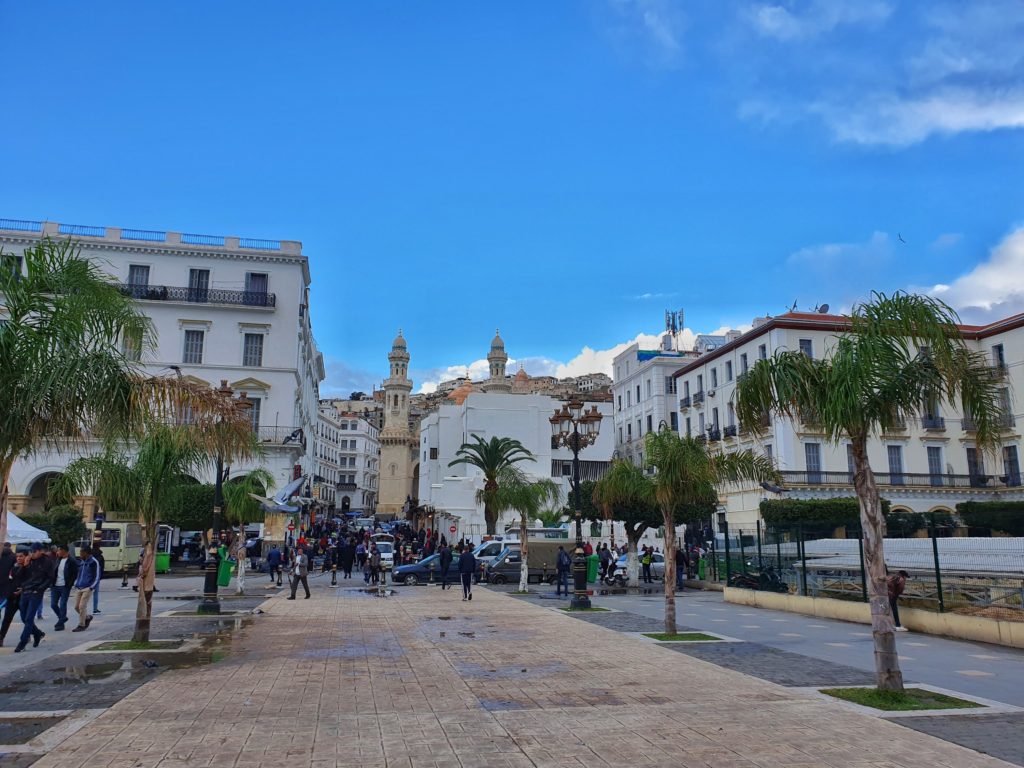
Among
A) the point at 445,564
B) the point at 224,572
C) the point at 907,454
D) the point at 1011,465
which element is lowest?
the point at 224,572

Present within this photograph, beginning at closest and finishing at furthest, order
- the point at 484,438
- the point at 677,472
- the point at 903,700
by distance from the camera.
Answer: the point at 903,700 → the point at 677,472 → the point at 484,438

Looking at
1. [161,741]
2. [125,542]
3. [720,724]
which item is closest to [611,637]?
[720,724]

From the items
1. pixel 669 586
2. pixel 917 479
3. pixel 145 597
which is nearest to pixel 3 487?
pixel 145 597

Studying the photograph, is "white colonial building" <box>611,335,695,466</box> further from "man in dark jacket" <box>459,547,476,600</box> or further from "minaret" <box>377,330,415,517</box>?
"minaret" <box>377,330,415,517</box>

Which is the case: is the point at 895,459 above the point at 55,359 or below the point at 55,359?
above

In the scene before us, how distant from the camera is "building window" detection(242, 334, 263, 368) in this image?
44.8m

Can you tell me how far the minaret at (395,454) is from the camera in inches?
4262

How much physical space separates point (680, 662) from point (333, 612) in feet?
34.1

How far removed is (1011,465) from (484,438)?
123ft

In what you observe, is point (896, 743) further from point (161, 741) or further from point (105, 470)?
point (105, 470)

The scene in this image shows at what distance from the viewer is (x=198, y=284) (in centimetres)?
4497

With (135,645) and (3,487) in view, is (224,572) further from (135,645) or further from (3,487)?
(3,487)

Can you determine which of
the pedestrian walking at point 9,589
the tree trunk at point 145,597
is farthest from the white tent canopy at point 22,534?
the tree trunk at point 145,597

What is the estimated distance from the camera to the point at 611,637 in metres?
14.7
